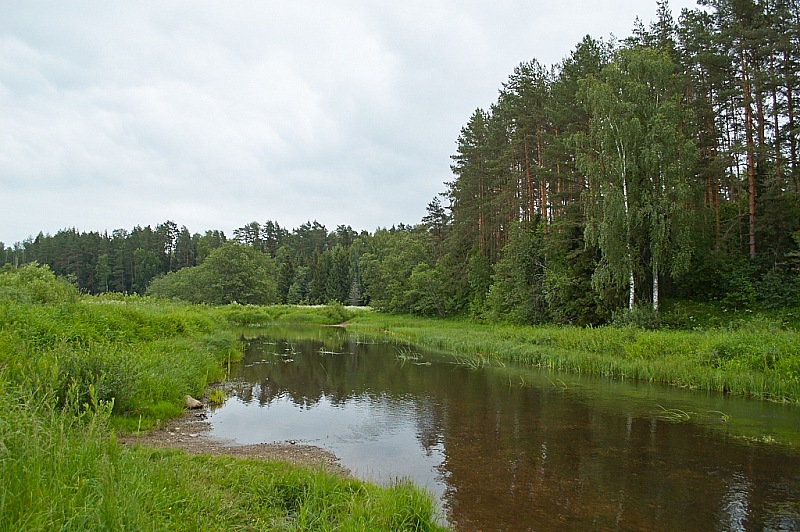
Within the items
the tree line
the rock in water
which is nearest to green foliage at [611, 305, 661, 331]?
the tree line

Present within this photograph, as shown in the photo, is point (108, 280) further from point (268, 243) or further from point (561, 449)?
point (561, 449)

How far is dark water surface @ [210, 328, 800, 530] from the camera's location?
7555mm

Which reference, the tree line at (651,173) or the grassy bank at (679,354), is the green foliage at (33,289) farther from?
the tree line at (651,173)

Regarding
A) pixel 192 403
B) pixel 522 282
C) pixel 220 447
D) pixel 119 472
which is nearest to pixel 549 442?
pixel 220 447

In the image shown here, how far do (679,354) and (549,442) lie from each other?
10523 mm

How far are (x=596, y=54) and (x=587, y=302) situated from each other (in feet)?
59.6

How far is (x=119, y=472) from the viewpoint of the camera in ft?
14.7

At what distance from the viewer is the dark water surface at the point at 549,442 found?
755 cm

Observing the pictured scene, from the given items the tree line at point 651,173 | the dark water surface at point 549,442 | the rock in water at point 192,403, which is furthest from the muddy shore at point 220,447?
the tree line at point 651,173

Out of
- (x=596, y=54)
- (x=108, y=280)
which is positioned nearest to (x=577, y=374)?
(x=596, y=54)

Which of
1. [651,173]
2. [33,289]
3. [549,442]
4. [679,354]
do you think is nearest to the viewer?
[549,442]

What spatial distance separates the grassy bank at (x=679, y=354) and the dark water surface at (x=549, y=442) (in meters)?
0.94

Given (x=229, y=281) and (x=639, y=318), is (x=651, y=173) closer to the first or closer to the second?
(x=639, y=318)

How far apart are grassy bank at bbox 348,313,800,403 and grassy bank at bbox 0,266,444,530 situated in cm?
1391
